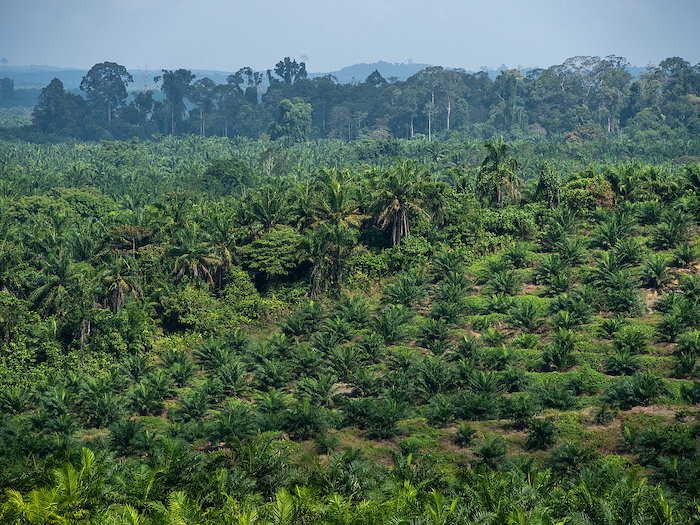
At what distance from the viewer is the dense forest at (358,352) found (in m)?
18.3

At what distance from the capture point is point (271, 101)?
136875mm

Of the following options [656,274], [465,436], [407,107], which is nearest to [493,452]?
[465,436]

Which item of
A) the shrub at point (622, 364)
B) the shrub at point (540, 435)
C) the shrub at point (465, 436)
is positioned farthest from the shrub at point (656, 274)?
the shrub at point (465, 436)

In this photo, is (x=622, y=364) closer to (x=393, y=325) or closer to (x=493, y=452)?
(x=493, y=452)

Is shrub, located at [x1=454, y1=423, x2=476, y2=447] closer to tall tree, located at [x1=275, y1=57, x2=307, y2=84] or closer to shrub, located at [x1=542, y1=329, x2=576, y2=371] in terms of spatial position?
shrub, located at [x1=542, y1=329, x2=576, y2=371]

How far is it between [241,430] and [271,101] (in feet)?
388

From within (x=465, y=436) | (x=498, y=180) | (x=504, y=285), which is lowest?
(x=465, y=436)

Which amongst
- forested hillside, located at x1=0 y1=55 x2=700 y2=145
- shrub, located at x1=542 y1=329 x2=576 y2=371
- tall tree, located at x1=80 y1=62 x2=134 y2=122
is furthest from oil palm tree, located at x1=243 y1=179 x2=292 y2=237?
tall tree, located at x1=80 y1=62 x2=134 y2=122

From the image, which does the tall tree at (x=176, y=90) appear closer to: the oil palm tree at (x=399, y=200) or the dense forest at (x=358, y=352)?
the dense forest at (x=358, y=352)

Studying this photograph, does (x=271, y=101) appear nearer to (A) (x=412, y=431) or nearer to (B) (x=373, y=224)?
(B) (x=373, y=224)

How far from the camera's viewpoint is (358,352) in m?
32.5

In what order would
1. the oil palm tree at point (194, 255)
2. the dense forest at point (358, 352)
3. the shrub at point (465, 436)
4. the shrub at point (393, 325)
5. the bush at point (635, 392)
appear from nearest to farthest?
the dense forest at point (358, 352)
the shrub at point (465, 436)
the bush at point (635, 392)
the shrub at point (393, 325)
the oil palm tree at point (194, 255)

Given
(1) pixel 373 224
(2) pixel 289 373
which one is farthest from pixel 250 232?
(2) pixel 289 373

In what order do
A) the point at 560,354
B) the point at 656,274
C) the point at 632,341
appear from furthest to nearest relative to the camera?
the point at 656,274, the point at 632,341, the point at 560,354
